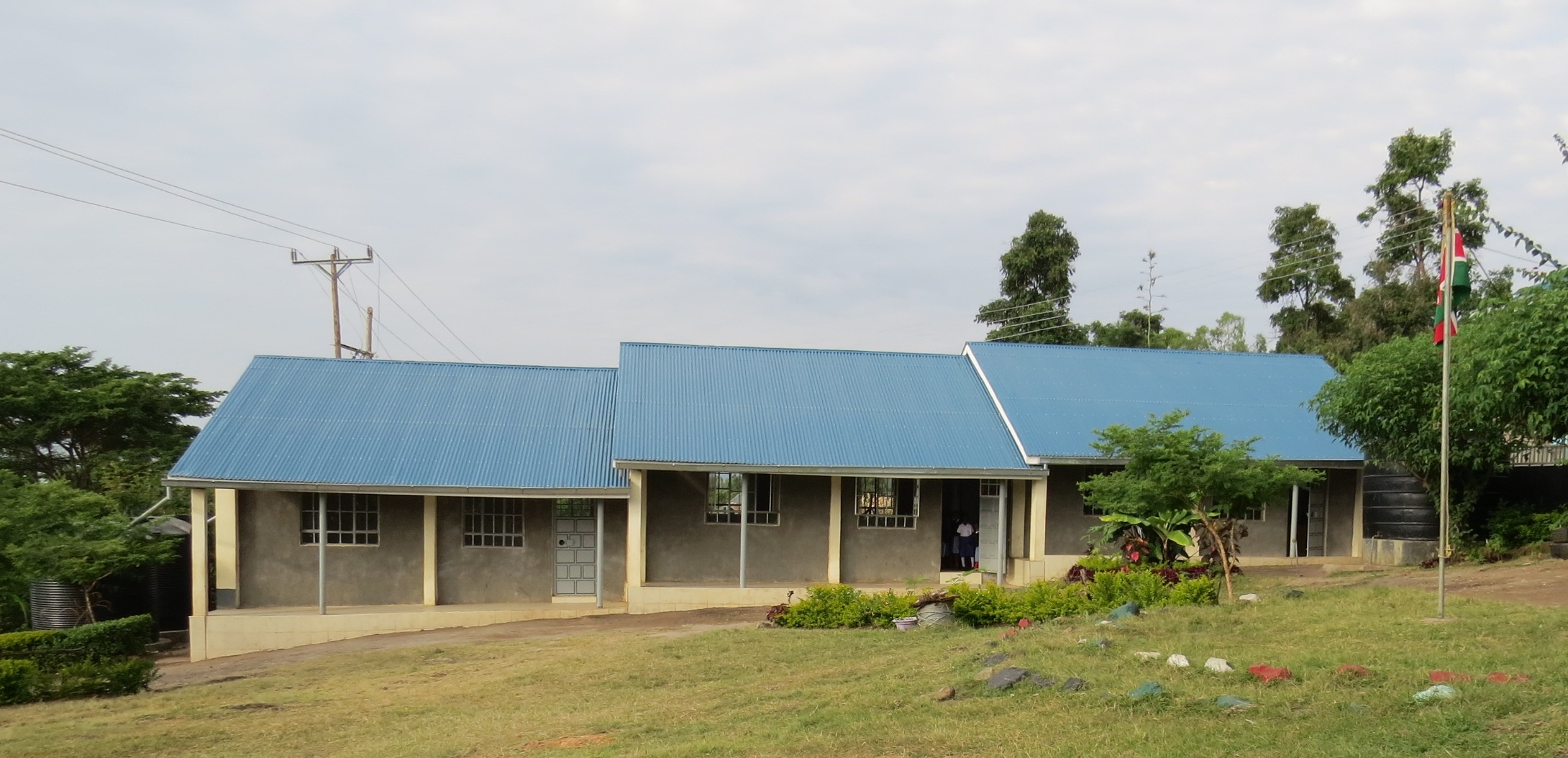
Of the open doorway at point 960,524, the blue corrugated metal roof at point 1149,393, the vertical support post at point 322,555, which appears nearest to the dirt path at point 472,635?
the vertical support post at point 322,555

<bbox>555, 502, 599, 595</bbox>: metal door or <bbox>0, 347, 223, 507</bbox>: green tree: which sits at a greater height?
<bbox>0, 347, 223, 507</bbox>: green tree

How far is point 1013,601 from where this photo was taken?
1448 cm

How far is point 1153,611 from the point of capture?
1288cm

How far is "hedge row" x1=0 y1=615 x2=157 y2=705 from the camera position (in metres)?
13.6

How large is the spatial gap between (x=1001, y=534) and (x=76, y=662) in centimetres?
1378

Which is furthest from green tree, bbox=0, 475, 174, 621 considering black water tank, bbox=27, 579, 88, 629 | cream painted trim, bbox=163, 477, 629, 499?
cream painted trim, bbox=163, 477, 629, 499

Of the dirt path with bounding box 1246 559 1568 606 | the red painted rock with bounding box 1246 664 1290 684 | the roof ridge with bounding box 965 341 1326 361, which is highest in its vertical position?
the roof ridge with bounding box 965 341 1326 361

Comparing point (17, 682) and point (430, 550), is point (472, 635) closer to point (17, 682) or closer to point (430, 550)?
point (430, 550)

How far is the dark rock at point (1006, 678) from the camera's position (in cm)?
872

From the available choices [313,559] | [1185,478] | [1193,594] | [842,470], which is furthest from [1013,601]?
[313,559]

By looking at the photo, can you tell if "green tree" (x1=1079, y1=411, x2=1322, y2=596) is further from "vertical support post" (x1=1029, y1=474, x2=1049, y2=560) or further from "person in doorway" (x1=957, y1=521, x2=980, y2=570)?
"person in doorway" (x1=957, y1=521, x2=980, y2=570)

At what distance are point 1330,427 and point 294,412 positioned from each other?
723 inches

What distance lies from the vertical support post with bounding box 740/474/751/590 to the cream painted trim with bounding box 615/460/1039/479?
0.38m

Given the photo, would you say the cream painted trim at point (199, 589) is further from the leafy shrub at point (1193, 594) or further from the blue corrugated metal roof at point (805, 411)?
the leafy shrub at point (1193, 594)
